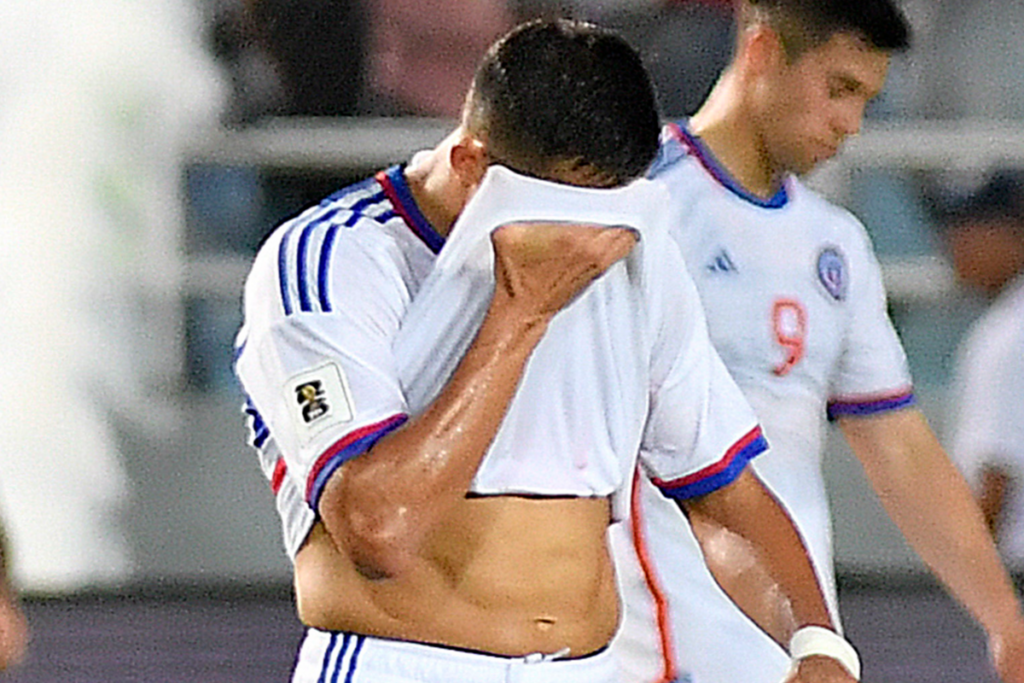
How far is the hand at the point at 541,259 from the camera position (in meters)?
2.06

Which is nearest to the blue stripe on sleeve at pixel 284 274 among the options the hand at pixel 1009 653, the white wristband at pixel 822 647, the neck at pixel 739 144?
the white wristband at pixel 822 647

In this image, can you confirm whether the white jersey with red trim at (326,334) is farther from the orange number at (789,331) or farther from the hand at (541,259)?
the orange number at (789,331)

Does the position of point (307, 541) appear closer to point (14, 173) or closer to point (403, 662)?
point (403, 662)

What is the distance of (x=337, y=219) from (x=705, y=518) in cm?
54

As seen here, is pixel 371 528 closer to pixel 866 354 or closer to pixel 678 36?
pixel 866 354

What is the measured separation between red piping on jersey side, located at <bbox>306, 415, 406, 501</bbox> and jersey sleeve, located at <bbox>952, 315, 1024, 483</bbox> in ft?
10.5

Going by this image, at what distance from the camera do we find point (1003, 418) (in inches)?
200

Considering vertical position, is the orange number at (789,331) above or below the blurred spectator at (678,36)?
above

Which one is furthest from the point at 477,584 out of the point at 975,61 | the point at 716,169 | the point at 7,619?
the point at 975,61

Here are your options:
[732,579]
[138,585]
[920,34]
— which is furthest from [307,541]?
[920,34]

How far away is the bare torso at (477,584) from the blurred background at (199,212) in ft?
13.2

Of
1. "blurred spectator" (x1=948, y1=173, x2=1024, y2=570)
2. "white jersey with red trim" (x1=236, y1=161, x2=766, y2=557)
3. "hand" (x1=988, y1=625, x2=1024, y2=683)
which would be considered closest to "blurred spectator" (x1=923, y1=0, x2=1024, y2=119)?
"blurred spectator" (x1=948, y1=173, x2=1024, y2=570)

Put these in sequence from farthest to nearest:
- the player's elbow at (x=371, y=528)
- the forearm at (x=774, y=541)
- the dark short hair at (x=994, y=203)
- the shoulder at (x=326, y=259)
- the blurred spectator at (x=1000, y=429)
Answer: the dark short hair at (x=994, y=203) < the blurred spectator at (x=1000, y=429) < the forearm at (x=774, y=541) < the shoulder at (x=326, y=259) < the player's elbow at (x=371, y=528)

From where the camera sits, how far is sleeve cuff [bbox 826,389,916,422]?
3086mm
